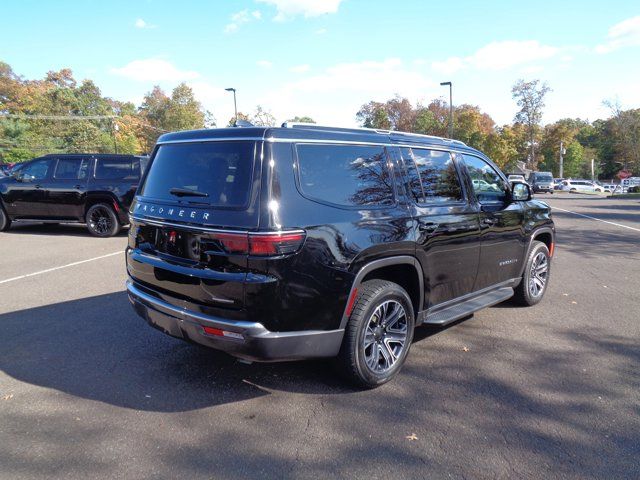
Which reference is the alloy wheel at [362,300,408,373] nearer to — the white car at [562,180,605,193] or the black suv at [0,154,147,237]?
the black suv at [0,154,147,237]

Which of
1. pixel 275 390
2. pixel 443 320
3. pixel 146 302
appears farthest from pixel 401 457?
pixel 146 302

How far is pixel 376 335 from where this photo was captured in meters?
3.65

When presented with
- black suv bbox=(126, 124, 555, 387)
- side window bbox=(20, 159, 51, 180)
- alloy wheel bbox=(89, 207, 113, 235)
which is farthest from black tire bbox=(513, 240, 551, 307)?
side window bbox=(20, 159, 51, 180)

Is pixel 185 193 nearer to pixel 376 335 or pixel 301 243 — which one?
pixel 301 243

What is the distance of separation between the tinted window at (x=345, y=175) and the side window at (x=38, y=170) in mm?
10738

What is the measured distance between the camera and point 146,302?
11.8 ft

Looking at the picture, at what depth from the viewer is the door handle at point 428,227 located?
3.90 m

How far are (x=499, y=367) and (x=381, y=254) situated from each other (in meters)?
1.56

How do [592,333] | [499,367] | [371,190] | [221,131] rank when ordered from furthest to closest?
1. [592,333]
2. [499,367]
3. [371,190]
4. [221,131]

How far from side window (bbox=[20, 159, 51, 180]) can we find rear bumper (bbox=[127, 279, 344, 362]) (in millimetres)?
10194

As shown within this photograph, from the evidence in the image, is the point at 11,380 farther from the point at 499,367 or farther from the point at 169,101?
the point at 169,101

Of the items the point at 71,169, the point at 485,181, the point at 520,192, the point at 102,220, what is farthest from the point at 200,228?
the point at 71,169

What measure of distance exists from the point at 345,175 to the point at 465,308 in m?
1.86

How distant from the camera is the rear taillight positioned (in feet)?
9.68
